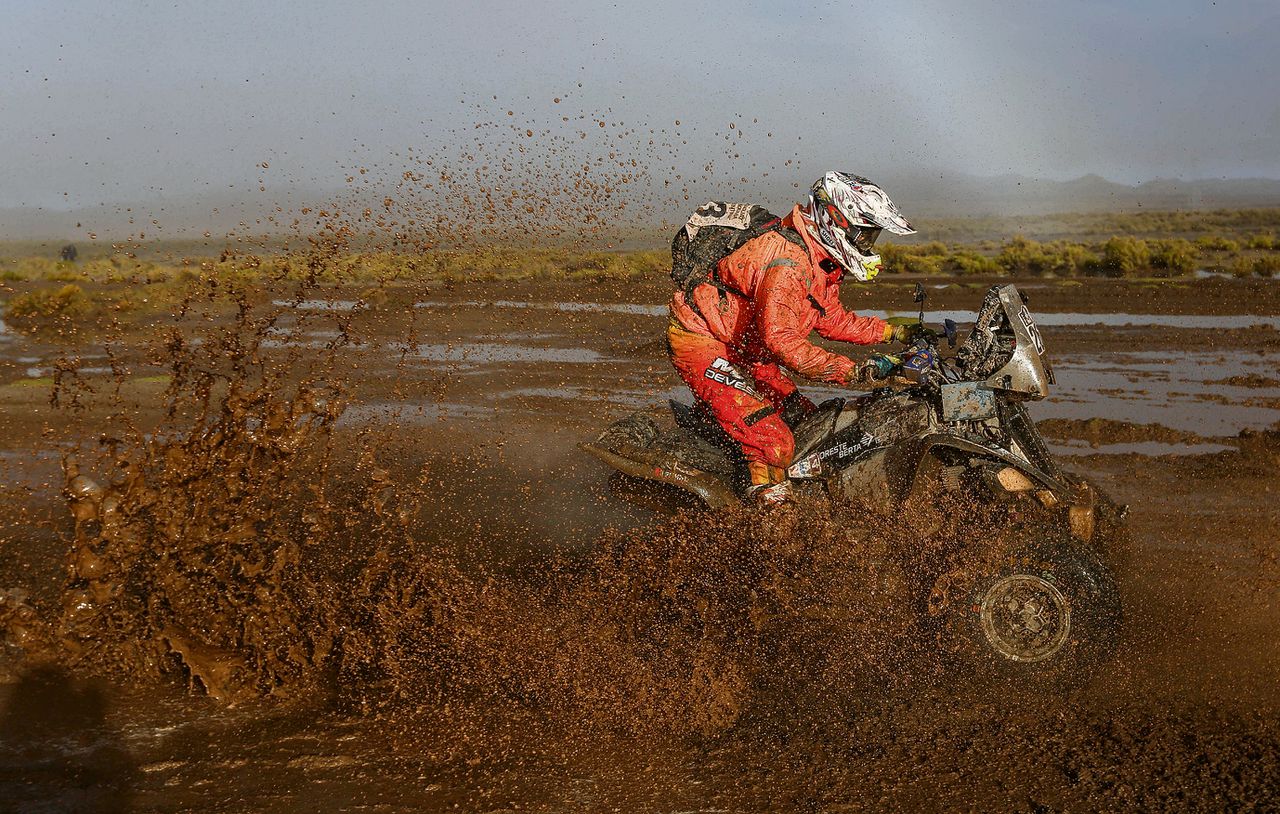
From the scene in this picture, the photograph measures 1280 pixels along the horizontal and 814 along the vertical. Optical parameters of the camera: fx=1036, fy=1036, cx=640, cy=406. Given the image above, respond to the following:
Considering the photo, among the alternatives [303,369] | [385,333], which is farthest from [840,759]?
[385,333]

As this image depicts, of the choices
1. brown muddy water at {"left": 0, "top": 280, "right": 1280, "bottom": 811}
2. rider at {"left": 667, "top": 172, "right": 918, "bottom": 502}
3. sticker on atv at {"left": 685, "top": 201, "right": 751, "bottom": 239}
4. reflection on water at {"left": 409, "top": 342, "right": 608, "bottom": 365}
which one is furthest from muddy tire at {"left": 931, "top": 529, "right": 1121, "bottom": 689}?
reflection on water at {"left": 409, "top": 342, "right": 608, "bottom": 365}

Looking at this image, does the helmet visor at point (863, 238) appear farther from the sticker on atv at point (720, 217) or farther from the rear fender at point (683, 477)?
the rear fender at point (683, 477)

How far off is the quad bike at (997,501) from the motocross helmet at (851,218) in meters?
0.33

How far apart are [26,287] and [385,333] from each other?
15338 mm

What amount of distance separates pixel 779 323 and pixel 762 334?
0.10m

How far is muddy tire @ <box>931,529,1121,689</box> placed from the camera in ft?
15.2

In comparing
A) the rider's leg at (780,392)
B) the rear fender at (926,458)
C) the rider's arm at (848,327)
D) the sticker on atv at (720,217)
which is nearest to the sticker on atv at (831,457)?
the rear fender at (926,458)

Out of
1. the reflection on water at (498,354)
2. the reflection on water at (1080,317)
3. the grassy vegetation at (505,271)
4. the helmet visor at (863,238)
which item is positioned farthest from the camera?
the grassy vegetation at (505,271)

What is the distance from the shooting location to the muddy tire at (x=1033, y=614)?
4621 mm

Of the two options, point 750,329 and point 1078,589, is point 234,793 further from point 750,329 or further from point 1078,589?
point 1078,589

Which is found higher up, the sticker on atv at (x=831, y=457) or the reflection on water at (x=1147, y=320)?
the sticker on atv at (x=831, y=457)

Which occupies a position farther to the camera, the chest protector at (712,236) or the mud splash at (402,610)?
the chest protector at (712,236)

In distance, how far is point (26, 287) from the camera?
27.4 metres

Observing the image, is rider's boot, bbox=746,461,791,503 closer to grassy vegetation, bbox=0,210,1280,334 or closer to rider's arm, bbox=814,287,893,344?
rider's arm, bbox=814,287,893,344
